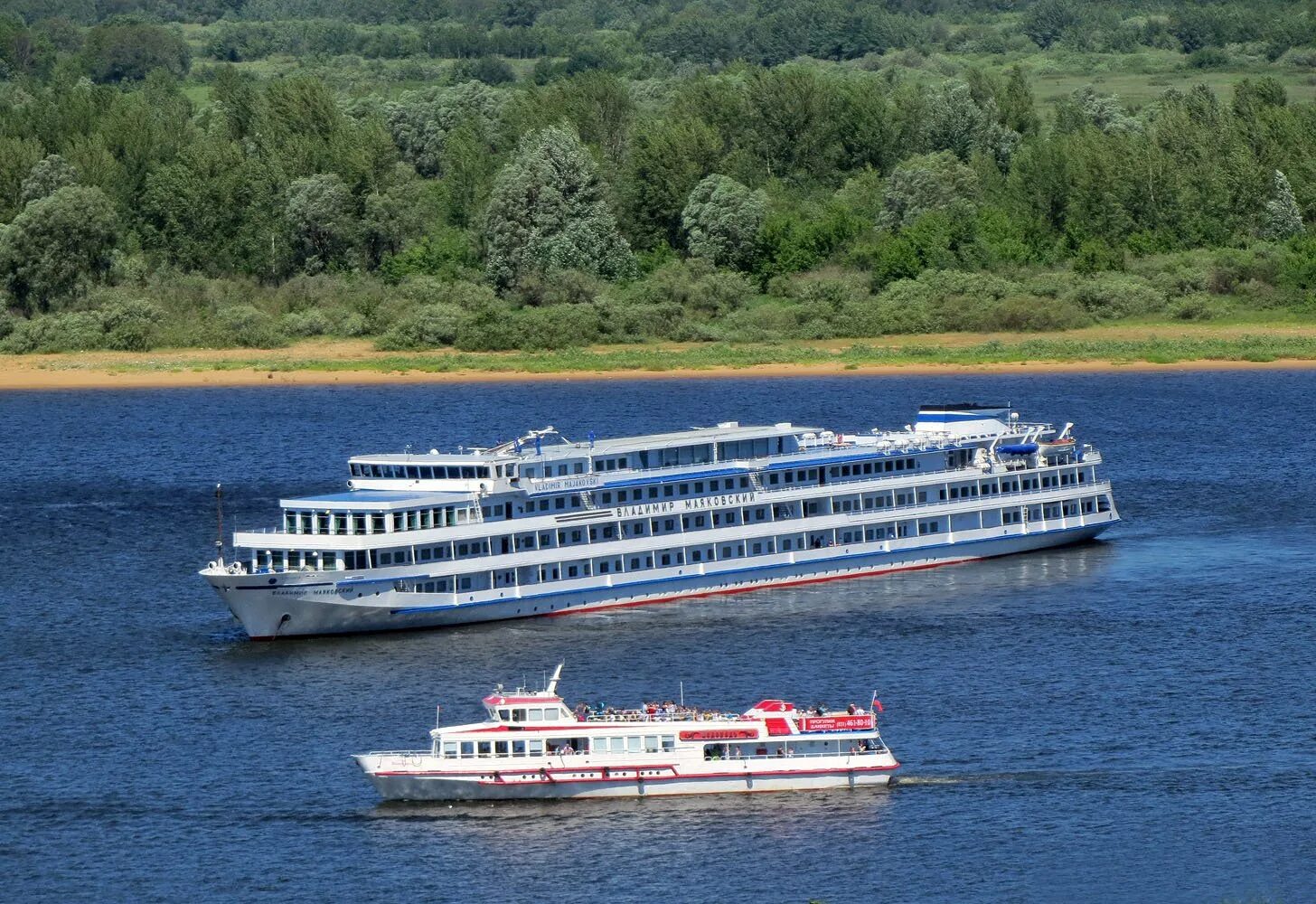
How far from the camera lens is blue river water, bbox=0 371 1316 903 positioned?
76312 millimetres

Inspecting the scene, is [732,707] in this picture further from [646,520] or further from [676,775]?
[646,520]

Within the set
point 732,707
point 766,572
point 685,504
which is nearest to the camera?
point 732,707

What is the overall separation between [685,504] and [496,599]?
1151 centimetres

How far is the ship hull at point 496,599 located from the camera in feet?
351

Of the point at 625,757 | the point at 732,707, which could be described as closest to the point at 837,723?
the point at 625,757

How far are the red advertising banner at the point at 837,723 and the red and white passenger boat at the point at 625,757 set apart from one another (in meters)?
0.03

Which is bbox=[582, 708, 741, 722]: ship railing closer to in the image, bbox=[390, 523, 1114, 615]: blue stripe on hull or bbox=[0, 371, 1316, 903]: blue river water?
bbox=[0, 371, 1316, 903]: blue river water

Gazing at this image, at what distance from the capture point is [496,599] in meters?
111

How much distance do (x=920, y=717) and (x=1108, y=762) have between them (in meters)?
8.32

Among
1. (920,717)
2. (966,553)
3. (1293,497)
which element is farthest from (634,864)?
(1293,497)

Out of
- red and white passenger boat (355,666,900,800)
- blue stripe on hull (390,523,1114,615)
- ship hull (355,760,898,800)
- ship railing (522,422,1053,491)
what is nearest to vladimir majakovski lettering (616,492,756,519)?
ship railing (522,422,1053,491)

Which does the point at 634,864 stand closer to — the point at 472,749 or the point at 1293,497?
the point at 472,749

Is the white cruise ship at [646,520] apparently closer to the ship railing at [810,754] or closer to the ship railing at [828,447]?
the ship railing at [828,447]

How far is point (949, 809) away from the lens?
81.0m
